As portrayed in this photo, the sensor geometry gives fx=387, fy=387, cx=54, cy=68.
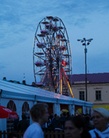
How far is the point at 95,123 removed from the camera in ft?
14.1

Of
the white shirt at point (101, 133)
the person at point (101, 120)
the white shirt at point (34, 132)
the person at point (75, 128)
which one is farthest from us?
the white shirt at point (34, 132)

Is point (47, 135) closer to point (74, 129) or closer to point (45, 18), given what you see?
A: point (74, 129)

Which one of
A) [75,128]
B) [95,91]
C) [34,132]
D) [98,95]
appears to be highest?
[95,91]

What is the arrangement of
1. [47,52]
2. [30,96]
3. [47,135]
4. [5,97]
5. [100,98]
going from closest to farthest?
1. [47,135]
2. [5,97]
3. [30,96]
4. [47,52]
5. [100,98]

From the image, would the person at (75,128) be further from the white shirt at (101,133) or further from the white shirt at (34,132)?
the white shirt at (34,132)

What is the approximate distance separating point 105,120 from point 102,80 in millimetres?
61373

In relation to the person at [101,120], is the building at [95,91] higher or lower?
higher

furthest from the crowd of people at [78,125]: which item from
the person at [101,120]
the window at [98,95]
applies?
the window at [98,95]

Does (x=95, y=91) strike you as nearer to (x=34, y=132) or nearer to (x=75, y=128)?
(x=34, y=132)

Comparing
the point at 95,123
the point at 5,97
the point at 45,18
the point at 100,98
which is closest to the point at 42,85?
the point at 45,18

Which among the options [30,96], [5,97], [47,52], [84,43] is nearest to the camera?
[5,97]

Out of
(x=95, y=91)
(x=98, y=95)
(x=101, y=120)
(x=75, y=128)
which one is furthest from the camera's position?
(x=98, y=95)

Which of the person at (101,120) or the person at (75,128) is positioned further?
the person at (101,120)

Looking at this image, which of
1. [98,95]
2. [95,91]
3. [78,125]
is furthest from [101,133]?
[98,95]
